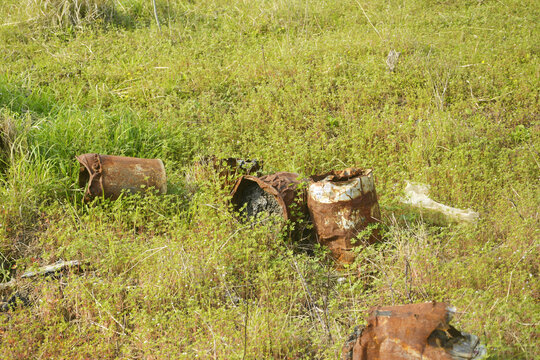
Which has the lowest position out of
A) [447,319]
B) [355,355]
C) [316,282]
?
[316,282]

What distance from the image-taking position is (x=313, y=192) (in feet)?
12.6

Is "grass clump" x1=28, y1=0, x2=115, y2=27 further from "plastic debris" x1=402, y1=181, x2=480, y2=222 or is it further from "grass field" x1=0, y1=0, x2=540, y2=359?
"plastic debris" x1=402, y1=181, x2=480, y2=222

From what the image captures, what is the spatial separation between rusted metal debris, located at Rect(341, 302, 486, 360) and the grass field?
311 millimetres

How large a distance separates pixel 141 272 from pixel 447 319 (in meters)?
2.13

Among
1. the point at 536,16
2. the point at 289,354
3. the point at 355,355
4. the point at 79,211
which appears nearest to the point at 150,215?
the point at 79,211

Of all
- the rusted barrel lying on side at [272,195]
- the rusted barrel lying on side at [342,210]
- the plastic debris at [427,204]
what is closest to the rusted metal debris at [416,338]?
the rusted barrel lying on side at [342,210]

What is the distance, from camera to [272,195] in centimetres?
421

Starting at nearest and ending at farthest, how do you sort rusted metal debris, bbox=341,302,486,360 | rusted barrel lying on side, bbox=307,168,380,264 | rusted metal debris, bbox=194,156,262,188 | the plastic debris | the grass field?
1. rusted metal debris, bbox=341,302,486,360
2. the grass field
3. rusted barrel lying on side, bbox=307,168,380,264
4. the plastic debris
5. rusted metal debris, bbox=194,156,262,188

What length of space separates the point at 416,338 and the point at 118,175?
2.83 meters

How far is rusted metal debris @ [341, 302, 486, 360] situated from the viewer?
90.2 inches

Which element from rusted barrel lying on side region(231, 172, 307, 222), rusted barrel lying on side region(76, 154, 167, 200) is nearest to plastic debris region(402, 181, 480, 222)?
rusted barrel lying on side region(231, 172, 307, 222)

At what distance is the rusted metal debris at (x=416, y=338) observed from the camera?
7.52 feet

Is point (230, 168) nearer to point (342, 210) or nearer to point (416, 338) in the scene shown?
point (342, 210)

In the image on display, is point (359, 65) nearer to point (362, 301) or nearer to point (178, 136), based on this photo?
point (178, 136)
